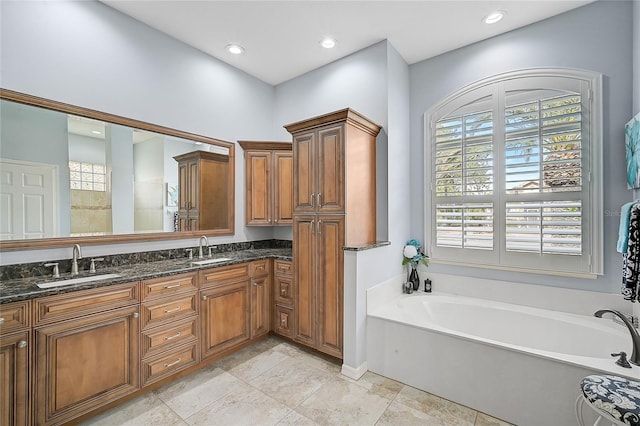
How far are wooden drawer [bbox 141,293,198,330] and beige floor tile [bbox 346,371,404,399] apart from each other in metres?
1.52

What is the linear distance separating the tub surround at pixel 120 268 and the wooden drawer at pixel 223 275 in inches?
2.0

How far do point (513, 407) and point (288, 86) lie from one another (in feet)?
12.9

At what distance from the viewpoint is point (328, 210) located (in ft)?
8.43

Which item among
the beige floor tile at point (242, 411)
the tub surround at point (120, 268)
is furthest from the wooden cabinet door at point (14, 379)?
the beige floor tile at point (242, 411)

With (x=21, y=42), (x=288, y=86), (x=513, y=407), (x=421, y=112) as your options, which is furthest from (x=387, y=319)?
(x=21, y=42)

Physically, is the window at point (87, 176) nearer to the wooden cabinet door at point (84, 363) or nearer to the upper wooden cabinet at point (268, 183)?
the wooden cabinet door at point (84, 363)

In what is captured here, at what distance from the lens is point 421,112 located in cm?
320

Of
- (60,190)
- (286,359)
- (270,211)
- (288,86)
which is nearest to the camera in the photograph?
(60,190)

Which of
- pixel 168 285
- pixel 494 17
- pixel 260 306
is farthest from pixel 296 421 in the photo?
pixel 494 17

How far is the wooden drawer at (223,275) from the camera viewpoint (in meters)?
2.44

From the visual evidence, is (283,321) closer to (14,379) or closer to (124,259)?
(124,259)

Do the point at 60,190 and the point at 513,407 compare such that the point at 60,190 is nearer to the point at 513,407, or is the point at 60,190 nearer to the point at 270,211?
the point at 270,211

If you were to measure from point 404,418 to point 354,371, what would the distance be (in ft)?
1.81

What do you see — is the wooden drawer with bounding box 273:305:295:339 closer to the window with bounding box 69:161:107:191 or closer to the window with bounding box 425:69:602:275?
the window with bounding box 425:69:602:275
